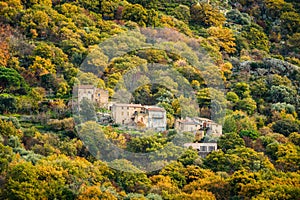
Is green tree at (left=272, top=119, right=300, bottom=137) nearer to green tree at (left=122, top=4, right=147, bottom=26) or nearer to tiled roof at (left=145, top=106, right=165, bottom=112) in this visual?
tiled roof at (left=145, top=106, right=165, bottom=112)

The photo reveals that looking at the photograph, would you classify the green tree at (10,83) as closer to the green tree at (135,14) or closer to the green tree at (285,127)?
the green tree at (285,127)

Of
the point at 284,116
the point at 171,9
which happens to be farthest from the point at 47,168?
the point at 171,9

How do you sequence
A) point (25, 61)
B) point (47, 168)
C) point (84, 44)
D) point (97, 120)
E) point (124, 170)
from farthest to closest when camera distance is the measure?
point (84, 44), point (25, 61), point (97, 120), point (124, 170), point (47, 168)

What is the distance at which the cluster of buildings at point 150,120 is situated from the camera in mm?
65500

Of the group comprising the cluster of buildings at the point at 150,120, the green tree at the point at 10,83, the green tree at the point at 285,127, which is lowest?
the green tree at the point at 285,127

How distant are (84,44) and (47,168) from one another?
82.4 ft

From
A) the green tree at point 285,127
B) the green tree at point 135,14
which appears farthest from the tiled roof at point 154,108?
the green tree at point 135,14

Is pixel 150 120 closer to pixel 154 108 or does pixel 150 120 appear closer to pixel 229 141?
pixel 154 108

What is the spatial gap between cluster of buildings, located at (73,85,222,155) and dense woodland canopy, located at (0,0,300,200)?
33.4 inches

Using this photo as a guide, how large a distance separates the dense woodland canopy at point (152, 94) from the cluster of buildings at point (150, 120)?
849mm

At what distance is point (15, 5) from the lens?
3216 inches

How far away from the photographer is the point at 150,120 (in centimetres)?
6600

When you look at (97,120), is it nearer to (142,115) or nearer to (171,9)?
(142,115)

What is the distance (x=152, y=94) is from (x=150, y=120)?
604 cm
